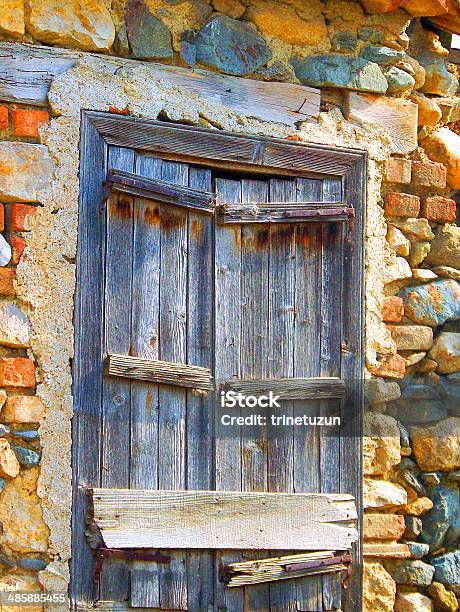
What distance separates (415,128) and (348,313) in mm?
955

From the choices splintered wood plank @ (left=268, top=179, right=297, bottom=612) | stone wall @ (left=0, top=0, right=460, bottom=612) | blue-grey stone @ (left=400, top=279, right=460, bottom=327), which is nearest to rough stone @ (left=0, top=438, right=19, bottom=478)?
stone wall @ (left=0, top=0, right=460, bottom=612)

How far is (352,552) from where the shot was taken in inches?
171

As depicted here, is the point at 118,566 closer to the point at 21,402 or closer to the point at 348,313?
the point at 21,402

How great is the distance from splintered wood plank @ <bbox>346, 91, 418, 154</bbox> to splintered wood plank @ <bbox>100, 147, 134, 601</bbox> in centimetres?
112

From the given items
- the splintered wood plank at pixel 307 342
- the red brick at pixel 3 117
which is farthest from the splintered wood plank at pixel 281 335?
the red brick at pixel 3 117

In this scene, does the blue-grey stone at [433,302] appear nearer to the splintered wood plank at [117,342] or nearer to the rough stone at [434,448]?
the rough stone at [434,448]

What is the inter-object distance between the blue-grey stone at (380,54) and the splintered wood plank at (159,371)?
1.62m

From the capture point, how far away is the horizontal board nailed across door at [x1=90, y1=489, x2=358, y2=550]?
3930 mm

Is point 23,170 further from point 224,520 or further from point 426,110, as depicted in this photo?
point 426,110

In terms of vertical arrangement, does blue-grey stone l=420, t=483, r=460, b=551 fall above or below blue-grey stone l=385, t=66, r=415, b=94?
below

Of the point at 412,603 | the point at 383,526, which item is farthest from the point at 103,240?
the point at 412,603

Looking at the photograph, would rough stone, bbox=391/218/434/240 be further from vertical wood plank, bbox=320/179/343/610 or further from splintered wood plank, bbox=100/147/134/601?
splintered wood plank, bbox=100/147/134/601

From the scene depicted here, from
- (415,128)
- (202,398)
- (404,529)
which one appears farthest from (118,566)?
(415,128)

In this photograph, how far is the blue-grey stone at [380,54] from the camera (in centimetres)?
466
